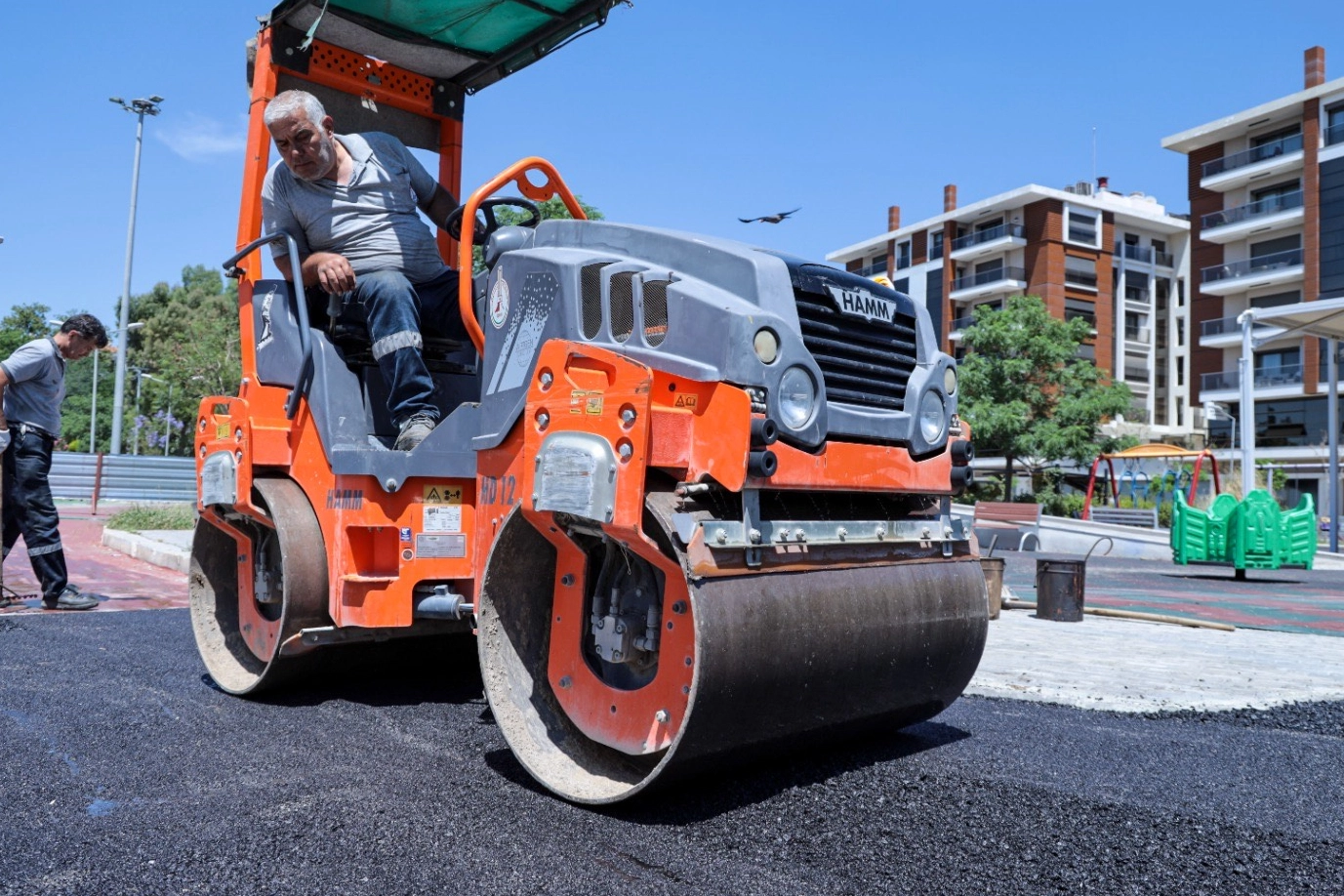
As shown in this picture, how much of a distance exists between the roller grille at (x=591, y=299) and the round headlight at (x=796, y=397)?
0.64 m

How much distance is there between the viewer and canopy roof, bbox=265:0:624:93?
5.04 meters

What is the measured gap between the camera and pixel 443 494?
4.20 m

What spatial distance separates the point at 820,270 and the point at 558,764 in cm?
178

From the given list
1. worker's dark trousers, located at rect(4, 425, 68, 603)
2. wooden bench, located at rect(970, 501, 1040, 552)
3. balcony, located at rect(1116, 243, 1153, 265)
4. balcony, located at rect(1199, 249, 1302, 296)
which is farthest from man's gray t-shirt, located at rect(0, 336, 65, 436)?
balcony, located at rect(1116, 243, 1153, 265)

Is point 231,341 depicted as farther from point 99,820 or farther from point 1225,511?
point 99,820

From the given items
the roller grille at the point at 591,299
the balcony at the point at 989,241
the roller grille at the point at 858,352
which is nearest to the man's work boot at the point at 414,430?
the roller grille at the point at 591,299

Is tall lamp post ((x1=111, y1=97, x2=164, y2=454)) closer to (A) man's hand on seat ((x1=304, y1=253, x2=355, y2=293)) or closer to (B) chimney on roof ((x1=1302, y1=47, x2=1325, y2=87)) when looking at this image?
(A) man's hand on seat ((x1=304, y1=253, x2=355, y2=293))

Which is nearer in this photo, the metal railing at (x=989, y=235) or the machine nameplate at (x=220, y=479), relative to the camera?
the machine nameplate at (x=220, y=479)

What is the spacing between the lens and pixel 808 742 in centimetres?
337

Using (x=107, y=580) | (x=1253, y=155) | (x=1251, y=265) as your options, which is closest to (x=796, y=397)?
(x=107, y=580)

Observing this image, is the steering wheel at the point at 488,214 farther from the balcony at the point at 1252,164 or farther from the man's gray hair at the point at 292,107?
the balcony at the point at 1252,164

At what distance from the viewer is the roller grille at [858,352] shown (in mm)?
3412

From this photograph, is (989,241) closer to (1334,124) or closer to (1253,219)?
(1253,219)

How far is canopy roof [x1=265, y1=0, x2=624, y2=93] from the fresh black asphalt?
10.1ft
